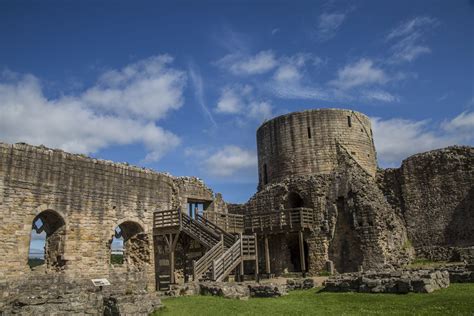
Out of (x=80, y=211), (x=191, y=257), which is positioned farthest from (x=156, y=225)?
(x=80, y=211)

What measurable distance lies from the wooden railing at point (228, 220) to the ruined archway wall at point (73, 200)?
9.48ft

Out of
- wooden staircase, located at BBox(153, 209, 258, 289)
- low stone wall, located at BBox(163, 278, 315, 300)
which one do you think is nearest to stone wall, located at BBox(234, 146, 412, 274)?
wooden staircase, located at BBox(153, 209, 258, 289)

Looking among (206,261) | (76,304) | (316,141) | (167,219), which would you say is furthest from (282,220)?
(76,304)

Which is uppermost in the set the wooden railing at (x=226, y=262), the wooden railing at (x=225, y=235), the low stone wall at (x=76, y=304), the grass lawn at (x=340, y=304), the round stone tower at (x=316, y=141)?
the round stone tower at (x=316, y=141)

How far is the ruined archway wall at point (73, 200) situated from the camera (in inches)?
677

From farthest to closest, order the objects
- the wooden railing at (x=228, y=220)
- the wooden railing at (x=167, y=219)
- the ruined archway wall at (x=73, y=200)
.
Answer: the wooden railing at (x=228, y=220) < the wooden railing at (x=167, y=219) < the ruined archway wall at (x=73, y=200)

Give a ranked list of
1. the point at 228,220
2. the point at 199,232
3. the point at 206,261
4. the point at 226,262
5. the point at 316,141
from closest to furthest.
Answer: the point at 206,261
the point at 226,262
the point at 199,232
the point at 228,220
the point at 316,141

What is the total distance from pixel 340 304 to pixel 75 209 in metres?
13.4

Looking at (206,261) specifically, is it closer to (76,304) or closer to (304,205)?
(76,304)

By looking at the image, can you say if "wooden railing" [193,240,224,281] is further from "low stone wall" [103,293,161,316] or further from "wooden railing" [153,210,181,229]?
"low stone wall" [103,293,161,316]

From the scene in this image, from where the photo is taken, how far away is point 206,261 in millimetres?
18500

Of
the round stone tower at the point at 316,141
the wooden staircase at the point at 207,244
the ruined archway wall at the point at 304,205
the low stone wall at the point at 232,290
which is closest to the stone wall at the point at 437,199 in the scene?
the round stone tower at the point at 316,141

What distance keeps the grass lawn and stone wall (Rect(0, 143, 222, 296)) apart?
797cm

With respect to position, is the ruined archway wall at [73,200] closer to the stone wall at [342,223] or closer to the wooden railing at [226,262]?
the wooden railing at [226,262]
